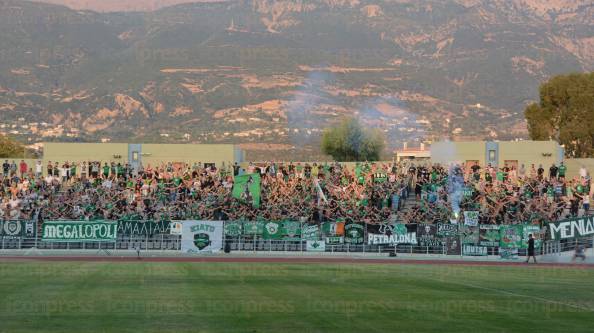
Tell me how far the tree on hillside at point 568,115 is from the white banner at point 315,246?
6934cm

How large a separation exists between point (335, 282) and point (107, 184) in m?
28.5

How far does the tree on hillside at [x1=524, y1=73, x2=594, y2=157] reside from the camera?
10975 cm

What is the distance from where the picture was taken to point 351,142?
130 m

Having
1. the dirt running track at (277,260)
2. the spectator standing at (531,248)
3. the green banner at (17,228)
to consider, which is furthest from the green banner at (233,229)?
the spectator standing at (531,248)

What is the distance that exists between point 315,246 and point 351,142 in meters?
84.8

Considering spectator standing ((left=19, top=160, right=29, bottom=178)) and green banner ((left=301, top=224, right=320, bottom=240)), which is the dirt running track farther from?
spectator standing ((left=19, top=160, right=29, bottom=178))

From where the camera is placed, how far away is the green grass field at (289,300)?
17.7 meters

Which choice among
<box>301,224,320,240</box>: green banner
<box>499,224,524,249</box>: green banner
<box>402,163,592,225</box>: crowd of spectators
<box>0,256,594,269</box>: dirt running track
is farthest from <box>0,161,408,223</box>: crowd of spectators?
<box>499,224,524,249</box>: green banner

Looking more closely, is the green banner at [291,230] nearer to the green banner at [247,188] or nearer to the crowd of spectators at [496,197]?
the green banner at [247,188]

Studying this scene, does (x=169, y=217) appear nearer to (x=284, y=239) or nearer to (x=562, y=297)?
(x=284, y=239)

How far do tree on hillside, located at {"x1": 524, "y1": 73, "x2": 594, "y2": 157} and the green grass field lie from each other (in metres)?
79.9

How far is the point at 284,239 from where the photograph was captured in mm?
45406

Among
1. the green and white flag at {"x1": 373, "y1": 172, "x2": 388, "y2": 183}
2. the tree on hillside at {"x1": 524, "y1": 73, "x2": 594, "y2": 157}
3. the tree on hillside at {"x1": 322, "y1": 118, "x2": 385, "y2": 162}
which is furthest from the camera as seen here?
the tree on hillside at {"x1": 322, "y1": 118, "x2": 385, "y2": 162}

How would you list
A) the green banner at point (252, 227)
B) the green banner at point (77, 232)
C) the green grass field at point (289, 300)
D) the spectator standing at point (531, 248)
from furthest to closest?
the green banner at point (252, 227)
the green banner at point (77, 232)
the spectator standing at point (531, 248)
the green grass field at point (289, 300)
